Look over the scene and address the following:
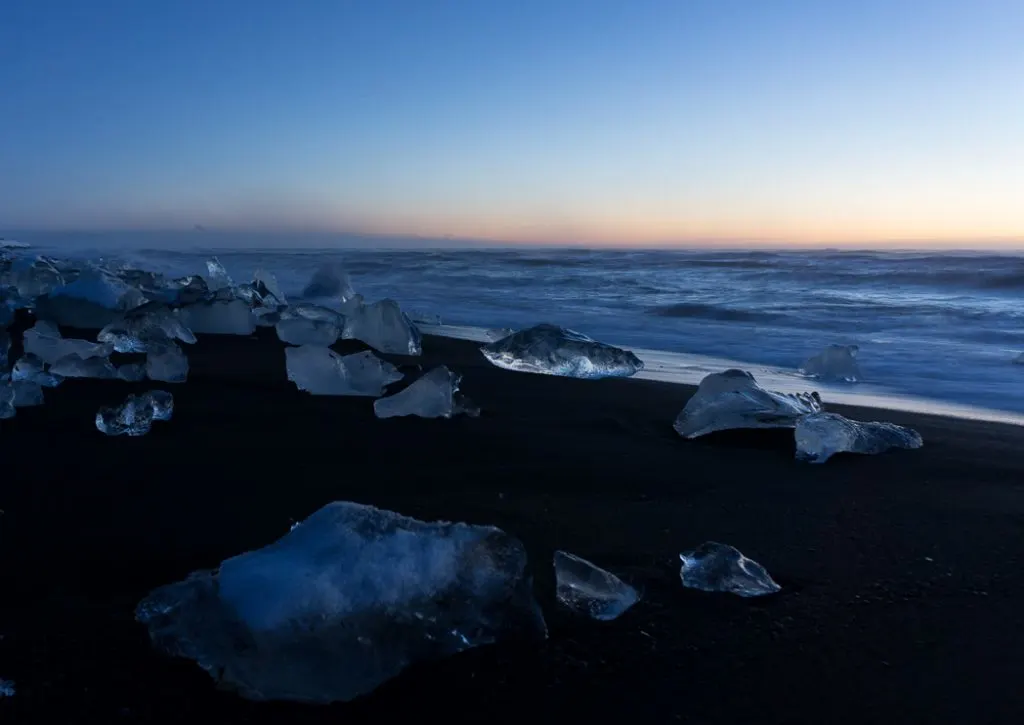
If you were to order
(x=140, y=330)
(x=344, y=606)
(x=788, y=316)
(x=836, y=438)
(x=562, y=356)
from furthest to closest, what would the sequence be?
(x=788, y=316)
(x=140, y=330)
(x=562, y=356)
(x=836, y=438)
(x=344, y=606)

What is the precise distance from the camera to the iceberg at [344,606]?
3.54ft

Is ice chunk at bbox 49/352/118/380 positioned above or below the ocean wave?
above

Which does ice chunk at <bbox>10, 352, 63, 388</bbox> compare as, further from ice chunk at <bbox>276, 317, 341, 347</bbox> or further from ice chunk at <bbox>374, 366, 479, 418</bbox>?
ice chunk at <bbox>276, 317, 341, 347</bbox>

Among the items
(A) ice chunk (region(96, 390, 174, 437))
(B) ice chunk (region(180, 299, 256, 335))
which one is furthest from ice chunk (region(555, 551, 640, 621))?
(B) ice chunk (region(180, 299, 256, 335))

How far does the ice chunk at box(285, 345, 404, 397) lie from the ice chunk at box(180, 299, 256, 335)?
2057 mm

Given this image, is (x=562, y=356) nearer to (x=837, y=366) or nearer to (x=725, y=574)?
(x=837, y=366)

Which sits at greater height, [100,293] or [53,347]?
[100,293]

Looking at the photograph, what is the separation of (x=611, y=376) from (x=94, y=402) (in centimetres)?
224

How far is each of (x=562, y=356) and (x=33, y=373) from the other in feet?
7.33

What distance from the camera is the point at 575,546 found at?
1.62m

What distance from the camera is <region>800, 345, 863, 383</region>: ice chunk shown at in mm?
4562

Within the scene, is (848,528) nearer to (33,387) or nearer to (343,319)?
(33,387)

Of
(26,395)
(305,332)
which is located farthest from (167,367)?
(305,332)

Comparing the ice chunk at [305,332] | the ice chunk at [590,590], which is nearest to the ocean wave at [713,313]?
the ice chunk at [305,332]
